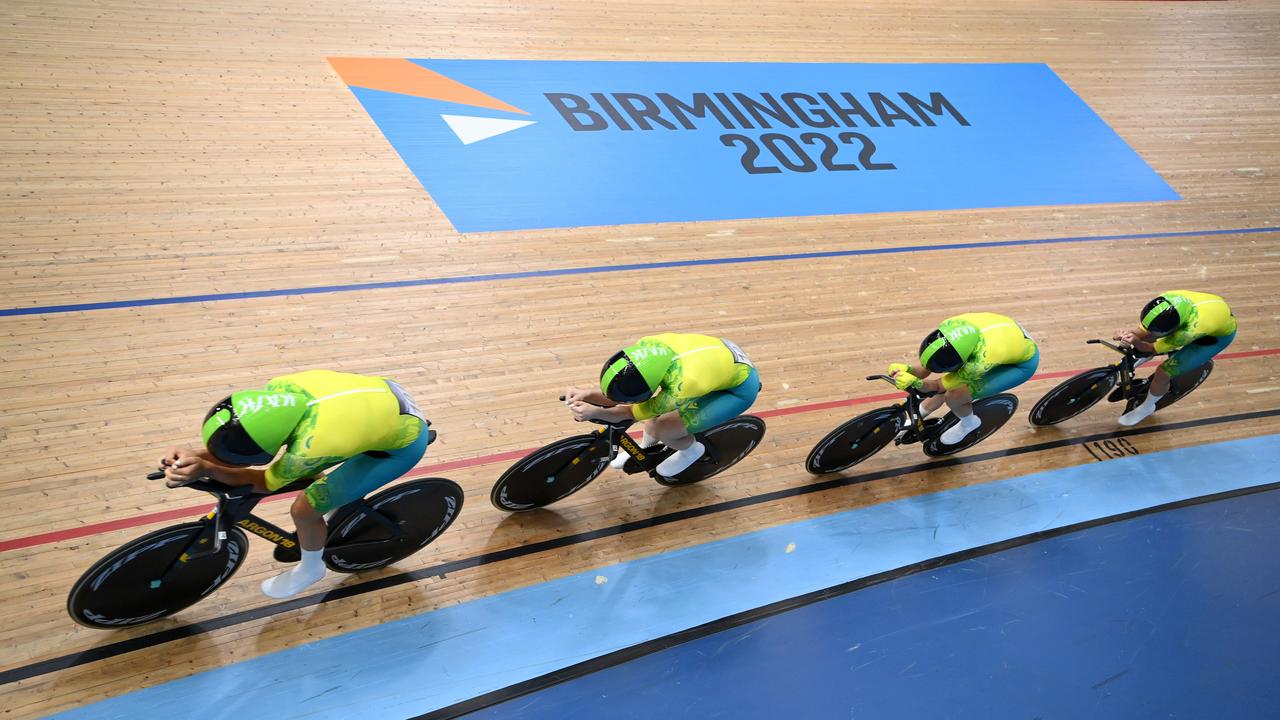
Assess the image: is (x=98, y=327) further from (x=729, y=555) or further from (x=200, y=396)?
(x=729, y=555)

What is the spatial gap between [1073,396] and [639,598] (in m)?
2.99

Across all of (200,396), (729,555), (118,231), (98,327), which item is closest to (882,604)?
(729,555)

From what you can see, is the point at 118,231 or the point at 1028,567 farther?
the point at 118,231

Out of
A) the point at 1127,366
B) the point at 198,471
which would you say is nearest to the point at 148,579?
the point at 198,471

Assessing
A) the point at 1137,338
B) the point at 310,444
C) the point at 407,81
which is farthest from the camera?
the point at 407,81

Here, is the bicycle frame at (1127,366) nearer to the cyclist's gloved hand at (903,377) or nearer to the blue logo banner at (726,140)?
the cyclist's gloved hand at (903,377)

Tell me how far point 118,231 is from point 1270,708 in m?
6.05

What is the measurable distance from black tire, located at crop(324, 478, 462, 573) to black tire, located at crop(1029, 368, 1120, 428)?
136 inches

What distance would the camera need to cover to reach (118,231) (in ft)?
16.9

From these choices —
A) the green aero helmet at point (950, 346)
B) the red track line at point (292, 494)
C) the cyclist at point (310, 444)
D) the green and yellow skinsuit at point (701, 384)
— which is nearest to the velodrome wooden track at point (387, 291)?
the red track line at point (292, 494)

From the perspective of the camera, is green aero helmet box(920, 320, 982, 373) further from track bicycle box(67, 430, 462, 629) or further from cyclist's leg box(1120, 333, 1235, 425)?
track bicycle box(67, 430, 462, 629)

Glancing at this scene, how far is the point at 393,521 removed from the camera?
375 centimetres

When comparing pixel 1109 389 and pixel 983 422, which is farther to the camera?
pixel 1109 389

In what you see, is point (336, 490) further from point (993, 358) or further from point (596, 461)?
point (993, 358)
